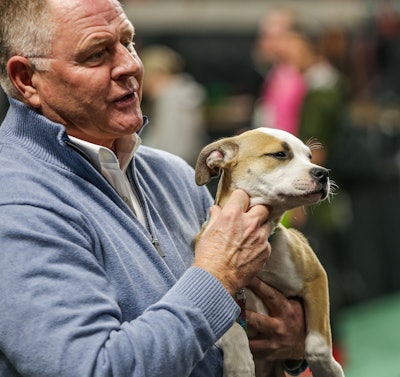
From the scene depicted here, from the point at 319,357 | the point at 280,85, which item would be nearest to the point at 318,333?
the point at 319,357

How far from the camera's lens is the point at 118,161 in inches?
82.0

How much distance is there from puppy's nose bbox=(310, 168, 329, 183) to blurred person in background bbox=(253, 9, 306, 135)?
3.17 m

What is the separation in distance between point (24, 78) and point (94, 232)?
42cm

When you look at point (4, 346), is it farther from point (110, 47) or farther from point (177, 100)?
point (177, 100)

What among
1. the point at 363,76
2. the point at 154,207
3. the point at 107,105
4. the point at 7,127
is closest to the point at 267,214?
the point at 154,207

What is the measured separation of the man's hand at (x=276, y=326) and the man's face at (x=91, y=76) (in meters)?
0.57

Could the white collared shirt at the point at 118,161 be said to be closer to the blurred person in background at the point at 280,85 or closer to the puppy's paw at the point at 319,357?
the puppy's paw at the point at 319,357

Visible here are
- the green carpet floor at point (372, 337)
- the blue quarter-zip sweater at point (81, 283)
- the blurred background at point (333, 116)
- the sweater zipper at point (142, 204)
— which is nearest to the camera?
the blue quarter-zip sweater at point (81, 283)

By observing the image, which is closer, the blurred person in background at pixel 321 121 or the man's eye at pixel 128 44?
the man's eye at pixel 128 44

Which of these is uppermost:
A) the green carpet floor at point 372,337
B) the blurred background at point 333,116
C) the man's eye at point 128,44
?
the man's eye at point 128,44

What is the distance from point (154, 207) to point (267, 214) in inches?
10.9

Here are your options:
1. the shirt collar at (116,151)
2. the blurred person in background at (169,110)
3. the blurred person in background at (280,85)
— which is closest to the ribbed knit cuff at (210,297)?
the shirt collar at (116,151)

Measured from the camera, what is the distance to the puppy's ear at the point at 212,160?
91.0 inches

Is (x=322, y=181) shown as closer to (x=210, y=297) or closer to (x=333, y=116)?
(x=210, y=297)
